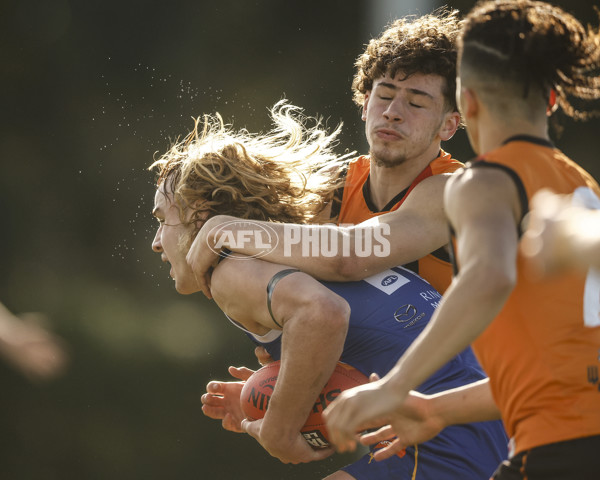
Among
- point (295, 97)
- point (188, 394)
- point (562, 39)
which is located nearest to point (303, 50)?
point (295, 97)

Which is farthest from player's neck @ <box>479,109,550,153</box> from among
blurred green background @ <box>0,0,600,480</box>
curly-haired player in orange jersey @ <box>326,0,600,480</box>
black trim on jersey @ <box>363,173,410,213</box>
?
blurred green background @ <box>0,0,600,480</box>

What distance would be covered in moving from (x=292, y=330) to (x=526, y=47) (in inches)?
46.6

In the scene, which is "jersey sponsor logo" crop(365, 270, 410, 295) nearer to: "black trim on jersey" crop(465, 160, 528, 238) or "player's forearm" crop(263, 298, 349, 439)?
"player's forearm" crop(263, 298, 349, 439)

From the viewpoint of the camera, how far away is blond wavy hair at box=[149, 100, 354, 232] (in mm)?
3309

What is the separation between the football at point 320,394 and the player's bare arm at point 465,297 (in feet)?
3.68

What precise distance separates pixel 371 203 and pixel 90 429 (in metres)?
4.72

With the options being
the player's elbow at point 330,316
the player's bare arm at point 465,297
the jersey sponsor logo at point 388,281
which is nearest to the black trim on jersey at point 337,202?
the jersey sponsor logo at point 388,281

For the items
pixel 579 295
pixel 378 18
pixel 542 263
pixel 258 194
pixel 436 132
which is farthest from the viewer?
pixel 378 18

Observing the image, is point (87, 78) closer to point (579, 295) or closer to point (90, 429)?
point (90, 429)

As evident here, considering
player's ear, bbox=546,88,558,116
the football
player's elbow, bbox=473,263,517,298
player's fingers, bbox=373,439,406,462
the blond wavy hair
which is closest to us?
player's elbow, bbox=473,263,517,298

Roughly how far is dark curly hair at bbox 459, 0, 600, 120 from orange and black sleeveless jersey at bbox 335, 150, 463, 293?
1.28 m

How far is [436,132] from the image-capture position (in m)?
3.62

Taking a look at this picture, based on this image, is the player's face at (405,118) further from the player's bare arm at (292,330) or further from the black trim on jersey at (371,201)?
the player's bare arm at (292,330)

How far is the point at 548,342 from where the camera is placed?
1.87 meters
